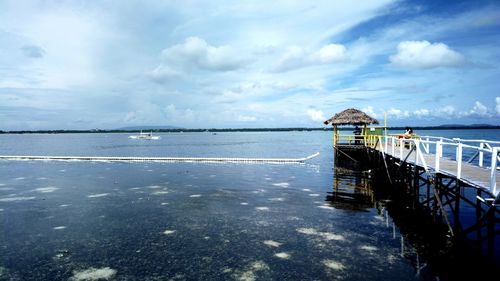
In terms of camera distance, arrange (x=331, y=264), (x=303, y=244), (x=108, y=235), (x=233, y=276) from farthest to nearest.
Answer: (x=108, y=235), (x=303, y=244), (x=331, y=264), (x=233, y=276)

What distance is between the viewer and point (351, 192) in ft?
65.0

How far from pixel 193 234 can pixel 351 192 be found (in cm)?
1136

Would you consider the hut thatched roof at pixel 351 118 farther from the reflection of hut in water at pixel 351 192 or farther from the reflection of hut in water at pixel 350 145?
the reflection of hut in water at pixel 351 192

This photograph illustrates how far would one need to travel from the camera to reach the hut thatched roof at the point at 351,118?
96.7 feet

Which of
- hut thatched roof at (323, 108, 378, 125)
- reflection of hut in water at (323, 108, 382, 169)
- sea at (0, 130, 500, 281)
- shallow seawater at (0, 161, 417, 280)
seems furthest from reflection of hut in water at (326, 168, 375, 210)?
hut thatched roof at (323, 108, 378, 125)

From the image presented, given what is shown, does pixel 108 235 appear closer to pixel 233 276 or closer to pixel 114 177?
pixel 233 276

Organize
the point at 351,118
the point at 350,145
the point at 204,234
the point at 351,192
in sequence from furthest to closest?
1. the point at 350,145
2. the point at 351,118
3. the point at 351,192
4. the point at 204,234

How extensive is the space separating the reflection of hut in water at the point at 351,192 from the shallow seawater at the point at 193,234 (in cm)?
22

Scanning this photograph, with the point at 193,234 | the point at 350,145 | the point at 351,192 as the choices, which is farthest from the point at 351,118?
the point at 193,234

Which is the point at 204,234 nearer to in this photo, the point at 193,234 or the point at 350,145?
the point at 193,234

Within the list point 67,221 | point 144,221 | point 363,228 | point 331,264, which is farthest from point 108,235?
point 363,228

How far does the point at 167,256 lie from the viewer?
9.96m

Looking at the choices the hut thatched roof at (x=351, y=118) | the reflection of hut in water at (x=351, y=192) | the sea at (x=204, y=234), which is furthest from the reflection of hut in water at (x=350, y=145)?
the sea at (x=204, y=234)

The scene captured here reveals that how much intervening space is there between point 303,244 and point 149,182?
15.8m
